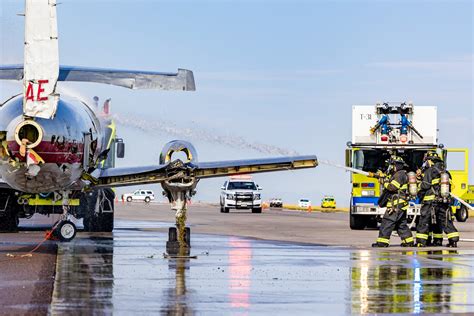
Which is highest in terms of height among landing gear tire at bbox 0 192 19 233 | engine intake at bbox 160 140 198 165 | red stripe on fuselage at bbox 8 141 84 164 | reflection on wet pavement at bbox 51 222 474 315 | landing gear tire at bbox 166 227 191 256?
engine intake at bbox 160 140 198 165

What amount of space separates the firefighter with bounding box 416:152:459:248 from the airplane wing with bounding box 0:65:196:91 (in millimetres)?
7502

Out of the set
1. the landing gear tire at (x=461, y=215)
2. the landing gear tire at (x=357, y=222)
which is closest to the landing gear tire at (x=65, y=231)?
the landing gear tire at (x=357, y=222)

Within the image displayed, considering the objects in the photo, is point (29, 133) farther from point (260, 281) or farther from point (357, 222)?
point (357, 222)

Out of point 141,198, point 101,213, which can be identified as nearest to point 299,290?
point 101,213

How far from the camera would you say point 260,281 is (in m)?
15.5

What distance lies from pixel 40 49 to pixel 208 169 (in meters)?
6.64

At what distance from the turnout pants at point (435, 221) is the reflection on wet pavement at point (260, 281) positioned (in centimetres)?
210

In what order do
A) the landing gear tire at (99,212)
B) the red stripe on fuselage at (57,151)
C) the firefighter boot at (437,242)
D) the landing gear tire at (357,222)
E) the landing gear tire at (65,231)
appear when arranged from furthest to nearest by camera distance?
1. the landing gear tire at (357,222)
2. the landing gear tire at (99,212)
3. the firefighter boot at (437,242)
4. the landing gear tire at (65,231)
5. the red stripe on fuselage at (57,151)

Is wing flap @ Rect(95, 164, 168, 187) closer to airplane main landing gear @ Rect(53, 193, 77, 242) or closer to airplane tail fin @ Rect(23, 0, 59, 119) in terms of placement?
airplane main landing gear @ Rect(53, 193, 77, 242)

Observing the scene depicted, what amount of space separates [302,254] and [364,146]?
1447 centimetres

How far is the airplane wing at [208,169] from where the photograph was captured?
77.9 feet

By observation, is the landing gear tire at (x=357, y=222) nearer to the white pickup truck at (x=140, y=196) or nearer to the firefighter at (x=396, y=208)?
the firefighter at (x=396, y=208)

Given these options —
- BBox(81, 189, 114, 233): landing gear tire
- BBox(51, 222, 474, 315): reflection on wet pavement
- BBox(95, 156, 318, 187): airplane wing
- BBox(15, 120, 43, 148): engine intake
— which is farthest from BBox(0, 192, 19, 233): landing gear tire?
BBox(15, 120, 43, 148): engine intake

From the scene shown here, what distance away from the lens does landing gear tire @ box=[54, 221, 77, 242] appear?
2420 centimetres
